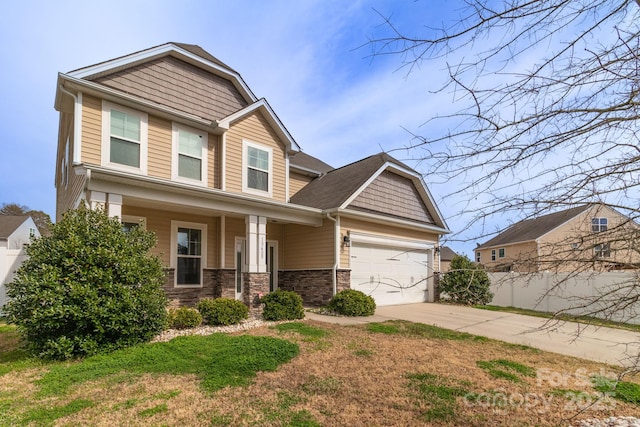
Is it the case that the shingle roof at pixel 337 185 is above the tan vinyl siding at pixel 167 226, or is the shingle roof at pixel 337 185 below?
above

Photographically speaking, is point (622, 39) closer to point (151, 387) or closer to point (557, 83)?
point (557, 83)

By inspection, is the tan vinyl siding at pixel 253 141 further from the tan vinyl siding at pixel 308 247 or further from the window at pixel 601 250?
the window at pixel 601 250

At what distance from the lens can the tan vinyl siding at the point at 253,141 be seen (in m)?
11.0

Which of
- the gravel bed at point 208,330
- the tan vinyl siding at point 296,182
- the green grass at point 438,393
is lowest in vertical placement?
the green grass at point 438,393

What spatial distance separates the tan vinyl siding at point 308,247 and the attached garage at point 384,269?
2.99 feet

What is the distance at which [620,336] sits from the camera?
28.4 feet

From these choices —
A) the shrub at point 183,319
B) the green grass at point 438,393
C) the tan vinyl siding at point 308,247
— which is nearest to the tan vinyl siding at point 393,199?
the tan vinyl siding at point 308,247

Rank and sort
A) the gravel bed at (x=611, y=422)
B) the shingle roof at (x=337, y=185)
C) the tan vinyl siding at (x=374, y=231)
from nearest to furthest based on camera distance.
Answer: the gravel bed at (x=611, y=422) → the tan vinyl siding at (x=374, y=231) → the shingle roof at (x=337, y=185)

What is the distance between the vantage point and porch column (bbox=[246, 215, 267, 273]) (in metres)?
A: 9.72

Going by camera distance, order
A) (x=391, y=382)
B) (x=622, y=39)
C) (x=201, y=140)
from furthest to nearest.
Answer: (x=201, y=140), (x=391, y=382), (x=622, y=39)

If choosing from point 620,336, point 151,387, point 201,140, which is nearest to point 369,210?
point 201,140

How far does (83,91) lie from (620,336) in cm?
1415

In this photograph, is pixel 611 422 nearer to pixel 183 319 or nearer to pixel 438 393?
pixel 438 393

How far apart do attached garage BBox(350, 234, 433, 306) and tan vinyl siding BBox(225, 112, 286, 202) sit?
322 cm
